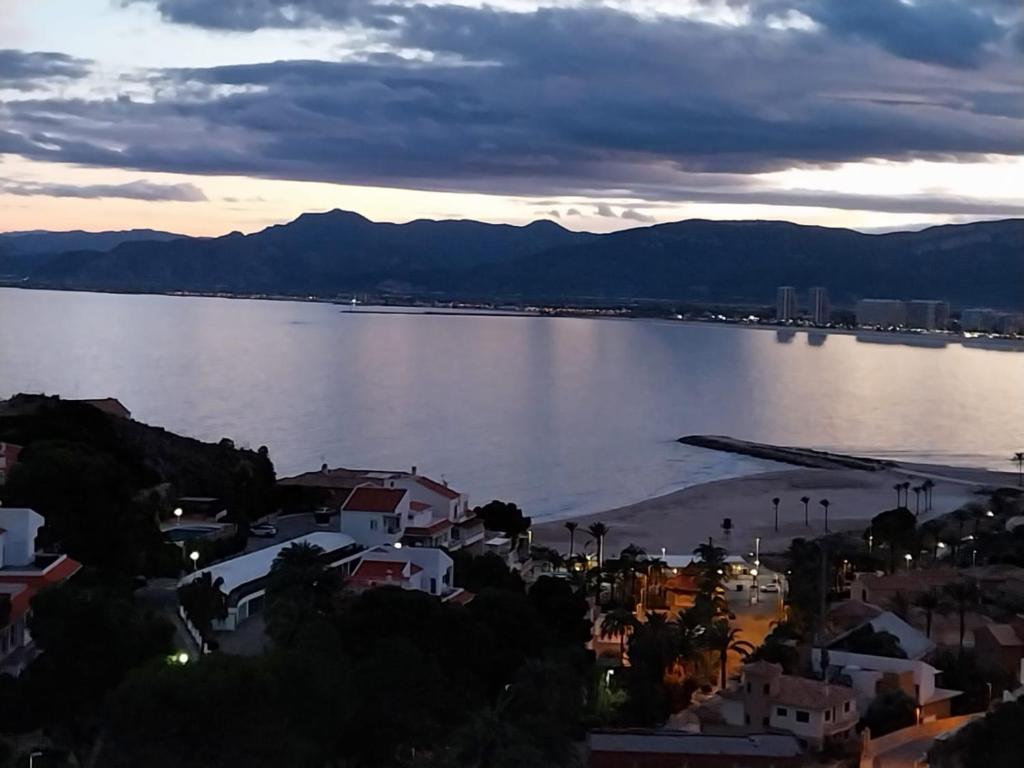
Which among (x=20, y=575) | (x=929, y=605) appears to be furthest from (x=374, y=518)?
(x=929, y=605)

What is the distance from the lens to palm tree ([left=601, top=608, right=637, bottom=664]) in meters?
15.3

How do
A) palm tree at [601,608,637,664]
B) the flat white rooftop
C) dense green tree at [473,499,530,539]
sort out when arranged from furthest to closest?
1. dense green tree at [473,499,530,539]
2. palm tree at [601,608,637,664]
3. the flat white rooftop

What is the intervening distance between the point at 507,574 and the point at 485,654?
5.01 m

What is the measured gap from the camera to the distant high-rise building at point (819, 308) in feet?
549

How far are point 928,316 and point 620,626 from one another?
15501cm

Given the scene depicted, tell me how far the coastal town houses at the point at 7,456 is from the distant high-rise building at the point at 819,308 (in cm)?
15673

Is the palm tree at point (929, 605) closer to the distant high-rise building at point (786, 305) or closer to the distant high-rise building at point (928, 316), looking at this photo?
the distant high-rise building at point (928, 316)

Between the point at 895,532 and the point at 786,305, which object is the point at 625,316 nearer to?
the point at 786,305

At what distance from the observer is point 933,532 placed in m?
23.5

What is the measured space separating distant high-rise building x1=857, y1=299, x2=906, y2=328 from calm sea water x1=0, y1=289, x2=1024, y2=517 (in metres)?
47.2

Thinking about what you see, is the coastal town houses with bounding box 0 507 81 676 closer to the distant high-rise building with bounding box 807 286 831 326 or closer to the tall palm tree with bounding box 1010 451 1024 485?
the tall palm tree with bounding box 1010 451 1024 485

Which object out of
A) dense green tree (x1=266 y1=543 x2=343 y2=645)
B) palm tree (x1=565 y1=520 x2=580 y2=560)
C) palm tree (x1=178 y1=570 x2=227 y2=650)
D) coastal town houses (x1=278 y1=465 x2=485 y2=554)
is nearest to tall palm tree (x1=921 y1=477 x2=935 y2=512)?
palm tree (x1=565 y1=520 x2=580 y2=560)

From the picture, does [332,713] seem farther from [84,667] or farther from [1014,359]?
[1014,359]

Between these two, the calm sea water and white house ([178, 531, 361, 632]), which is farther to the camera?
the calm sea water
